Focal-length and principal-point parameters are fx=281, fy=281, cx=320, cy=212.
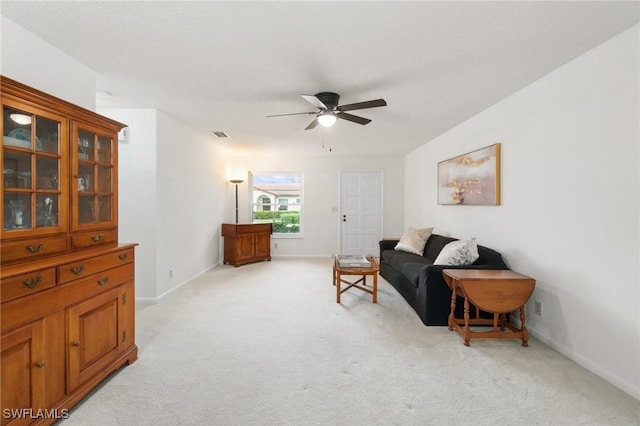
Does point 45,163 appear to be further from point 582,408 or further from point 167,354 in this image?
point 582,408

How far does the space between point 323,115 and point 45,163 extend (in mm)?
2148

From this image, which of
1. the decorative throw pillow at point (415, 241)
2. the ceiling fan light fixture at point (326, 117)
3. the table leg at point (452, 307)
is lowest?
the table leg at point (452, 307)

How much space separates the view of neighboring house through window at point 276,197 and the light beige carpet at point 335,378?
3.61 meters

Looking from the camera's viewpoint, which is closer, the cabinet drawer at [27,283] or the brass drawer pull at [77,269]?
the cabinet drawer at [27,283]

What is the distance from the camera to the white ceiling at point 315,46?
5.42 feet

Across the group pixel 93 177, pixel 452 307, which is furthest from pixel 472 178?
pixel 93 177

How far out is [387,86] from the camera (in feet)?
8.87

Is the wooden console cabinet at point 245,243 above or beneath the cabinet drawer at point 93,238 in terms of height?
beneath

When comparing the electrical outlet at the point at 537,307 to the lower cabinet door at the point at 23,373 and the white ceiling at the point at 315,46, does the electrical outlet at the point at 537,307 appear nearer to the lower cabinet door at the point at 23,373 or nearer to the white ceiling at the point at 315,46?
the white ceiling at the point at 315,46

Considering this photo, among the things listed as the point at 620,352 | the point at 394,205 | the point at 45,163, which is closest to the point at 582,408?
→ the point at 620,352

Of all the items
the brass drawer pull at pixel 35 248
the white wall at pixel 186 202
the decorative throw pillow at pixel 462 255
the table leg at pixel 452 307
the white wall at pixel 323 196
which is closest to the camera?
the brass drawer pull at pixel 35 248

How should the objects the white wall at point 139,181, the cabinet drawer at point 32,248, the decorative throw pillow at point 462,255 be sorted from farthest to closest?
the white wall at point 139,181
the decorative throw pillow at point 462,255
the cabinet drawer at point 32,248

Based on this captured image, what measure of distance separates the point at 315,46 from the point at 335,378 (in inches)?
93.0

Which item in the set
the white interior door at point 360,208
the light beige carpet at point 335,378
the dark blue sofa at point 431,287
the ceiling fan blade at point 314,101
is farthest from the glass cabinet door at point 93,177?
the white interior door at point 360,208
